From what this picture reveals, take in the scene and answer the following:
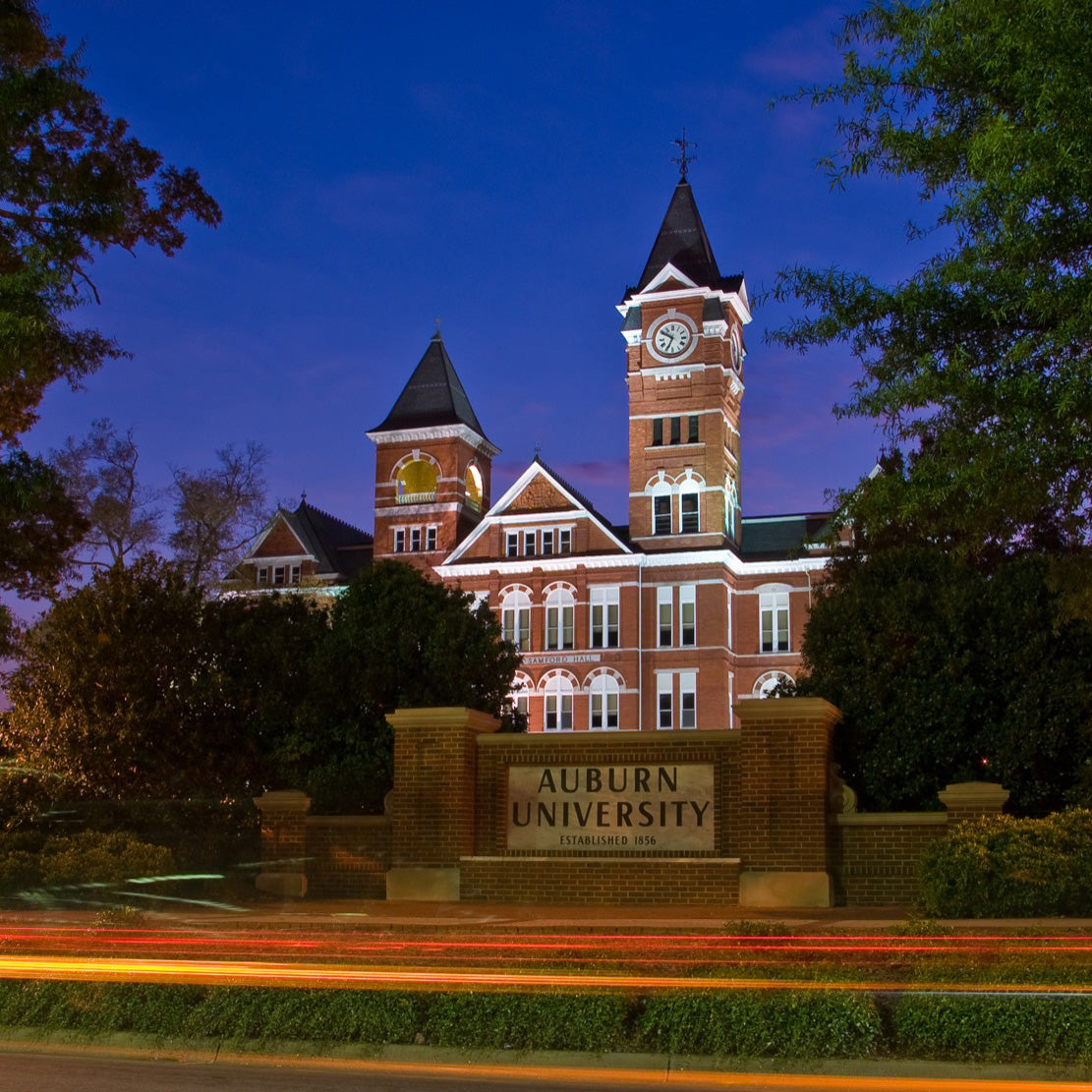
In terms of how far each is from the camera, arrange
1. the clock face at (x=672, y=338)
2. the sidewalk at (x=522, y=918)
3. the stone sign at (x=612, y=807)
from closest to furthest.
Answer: the sidewalk at (x=522, y=918)
the stone sign at (x=612, y=807)
the clock face at (x=672, y=338)

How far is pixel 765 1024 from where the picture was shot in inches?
350

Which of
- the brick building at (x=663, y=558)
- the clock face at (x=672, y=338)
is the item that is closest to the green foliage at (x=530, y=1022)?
the brick building at (x=663, y=558)

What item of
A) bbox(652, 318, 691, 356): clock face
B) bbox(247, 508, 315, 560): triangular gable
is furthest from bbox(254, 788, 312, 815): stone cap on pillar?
bbox(247, 508, 315, 560): triangular gable

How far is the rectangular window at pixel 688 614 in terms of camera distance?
2379 inches

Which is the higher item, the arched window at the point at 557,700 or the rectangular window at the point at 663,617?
the rectangular window at the point at 663,617

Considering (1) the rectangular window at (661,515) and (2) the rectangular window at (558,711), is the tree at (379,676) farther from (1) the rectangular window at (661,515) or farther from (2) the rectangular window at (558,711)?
(1) the rectangular window at (661,515)

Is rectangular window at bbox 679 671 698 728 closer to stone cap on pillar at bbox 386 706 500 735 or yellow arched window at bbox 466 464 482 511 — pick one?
yellow arched window at bbox 466 464 482 511

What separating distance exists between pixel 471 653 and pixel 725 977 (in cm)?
1773

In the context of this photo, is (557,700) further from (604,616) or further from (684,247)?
(684,247)

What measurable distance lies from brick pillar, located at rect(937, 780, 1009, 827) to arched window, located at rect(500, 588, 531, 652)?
4462 cm

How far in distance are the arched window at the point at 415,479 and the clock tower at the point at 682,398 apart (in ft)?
37.7

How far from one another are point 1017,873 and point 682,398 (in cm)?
4933

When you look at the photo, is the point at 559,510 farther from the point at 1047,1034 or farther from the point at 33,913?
the point at 1047,1034

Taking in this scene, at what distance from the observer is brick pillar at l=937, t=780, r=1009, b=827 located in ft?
56.2
